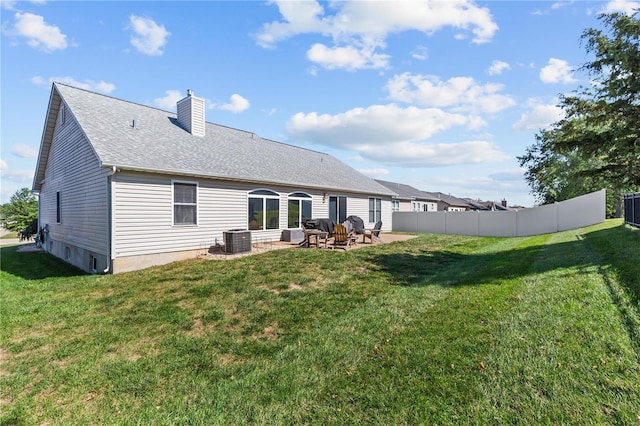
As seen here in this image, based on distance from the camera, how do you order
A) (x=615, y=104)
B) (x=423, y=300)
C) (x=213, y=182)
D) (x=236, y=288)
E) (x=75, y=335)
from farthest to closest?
(x=213, y=182)
(x=615, y=104)
(x=236, y=288)
(x=423, y=300)
(x=75, y=335)

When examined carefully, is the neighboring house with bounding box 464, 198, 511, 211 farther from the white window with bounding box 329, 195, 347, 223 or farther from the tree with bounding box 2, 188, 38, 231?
the tree with bounding box 2, 188, 38, 231

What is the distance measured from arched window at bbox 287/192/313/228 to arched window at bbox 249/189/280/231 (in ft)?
2.29

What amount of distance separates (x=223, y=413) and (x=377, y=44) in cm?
1132

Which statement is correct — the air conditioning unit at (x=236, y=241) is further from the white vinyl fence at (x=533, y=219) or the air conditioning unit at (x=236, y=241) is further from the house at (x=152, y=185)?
the white vinyl fence at (x=533, y=219)

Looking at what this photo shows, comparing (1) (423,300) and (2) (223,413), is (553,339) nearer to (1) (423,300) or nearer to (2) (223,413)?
(1) (423,300)

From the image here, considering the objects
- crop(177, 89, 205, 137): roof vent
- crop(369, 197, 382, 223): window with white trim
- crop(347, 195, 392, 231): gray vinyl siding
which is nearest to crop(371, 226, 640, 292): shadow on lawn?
crop(347, 195, 392, 231): gray vinyl siding

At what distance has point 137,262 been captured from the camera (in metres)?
8.52

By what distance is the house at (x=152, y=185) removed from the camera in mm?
8461

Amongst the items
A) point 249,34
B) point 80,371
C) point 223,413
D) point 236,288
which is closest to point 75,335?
point 80,371

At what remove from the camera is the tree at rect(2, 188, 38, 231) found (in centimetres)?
2752

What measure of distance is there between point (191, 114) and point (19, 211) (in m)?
29.0

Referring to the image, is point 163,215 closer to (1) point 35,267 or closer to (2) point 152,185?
(2) point 152,185

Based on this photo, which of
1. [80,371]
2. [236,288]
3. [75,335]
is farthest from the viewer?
[236,288]

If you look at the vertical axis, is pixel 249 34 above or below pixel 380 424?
above
